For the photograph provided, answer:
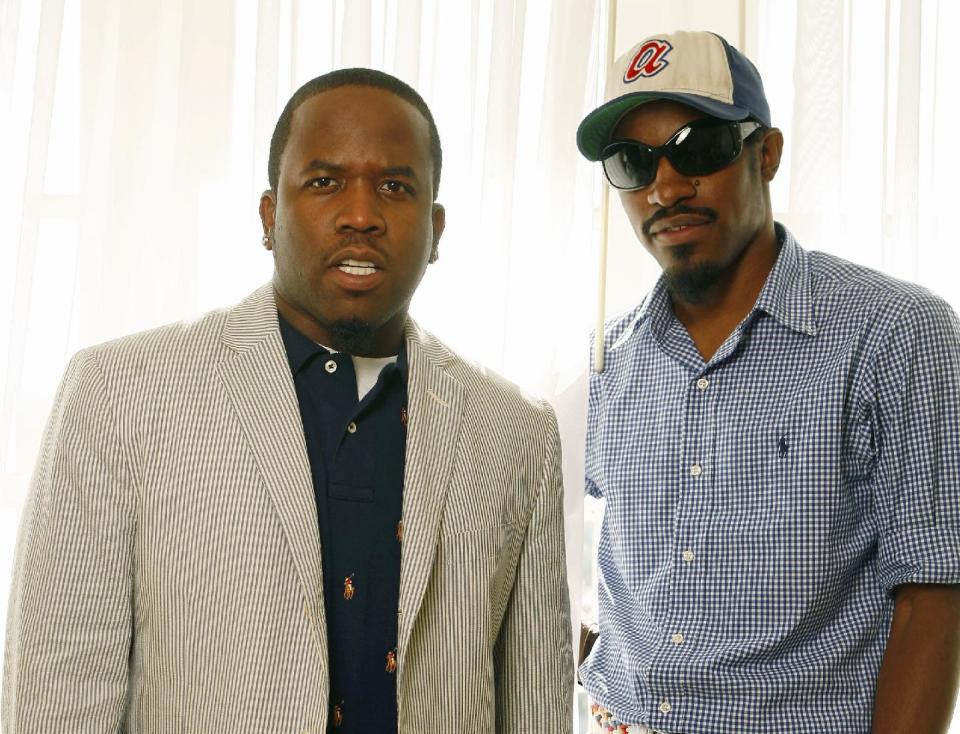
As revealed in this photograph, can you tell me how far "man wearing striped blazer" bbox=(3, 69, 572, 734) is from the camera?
1.24 meters

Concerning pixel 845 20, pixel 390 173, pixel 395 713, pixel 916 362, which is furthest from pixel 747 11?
pixel 395 713

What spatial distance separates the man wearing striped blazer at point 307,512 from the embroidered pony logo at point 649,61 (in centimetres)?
42

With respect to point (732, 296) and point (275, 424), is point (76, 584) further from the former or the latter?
point (732, 296)

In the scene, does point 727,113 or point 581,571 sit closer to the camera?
point 727,113

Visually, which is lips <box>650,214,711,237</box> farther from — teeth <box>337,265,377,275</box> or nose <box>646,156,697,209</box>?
teeth <box>337,265,377,275</box>

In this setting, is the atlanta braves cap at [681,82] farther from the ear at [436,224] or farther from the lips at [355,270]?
the lips at [355,270]

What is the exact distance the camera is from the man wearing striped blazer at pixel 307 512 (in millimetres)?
1238

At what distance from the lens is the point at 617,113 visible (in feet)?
5.68

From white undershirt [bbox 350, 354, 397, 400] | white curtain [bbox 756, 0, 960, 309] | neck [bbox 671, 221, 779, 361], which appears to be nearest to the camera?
white undershirt [bbox 350, 354, 397, 400]

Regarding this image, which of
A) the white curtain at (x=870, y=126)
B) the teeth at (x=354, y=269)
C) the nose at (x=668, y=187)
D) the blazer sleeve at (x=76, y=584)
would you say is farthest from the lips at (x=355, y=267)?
the white curtain at (x=870, y=126)

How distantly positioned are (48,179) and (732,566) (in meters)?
1.43

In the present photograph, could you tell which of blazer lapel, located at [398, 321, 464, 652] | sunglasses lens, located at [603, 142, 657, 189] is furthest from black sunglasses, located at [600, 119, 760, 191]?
blazer lapel, located at [398, 321, 464, 652]

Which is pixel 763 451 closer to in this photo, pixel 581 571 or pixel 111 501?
pixel 581 571

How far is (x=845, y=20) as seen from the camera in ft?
7.10
